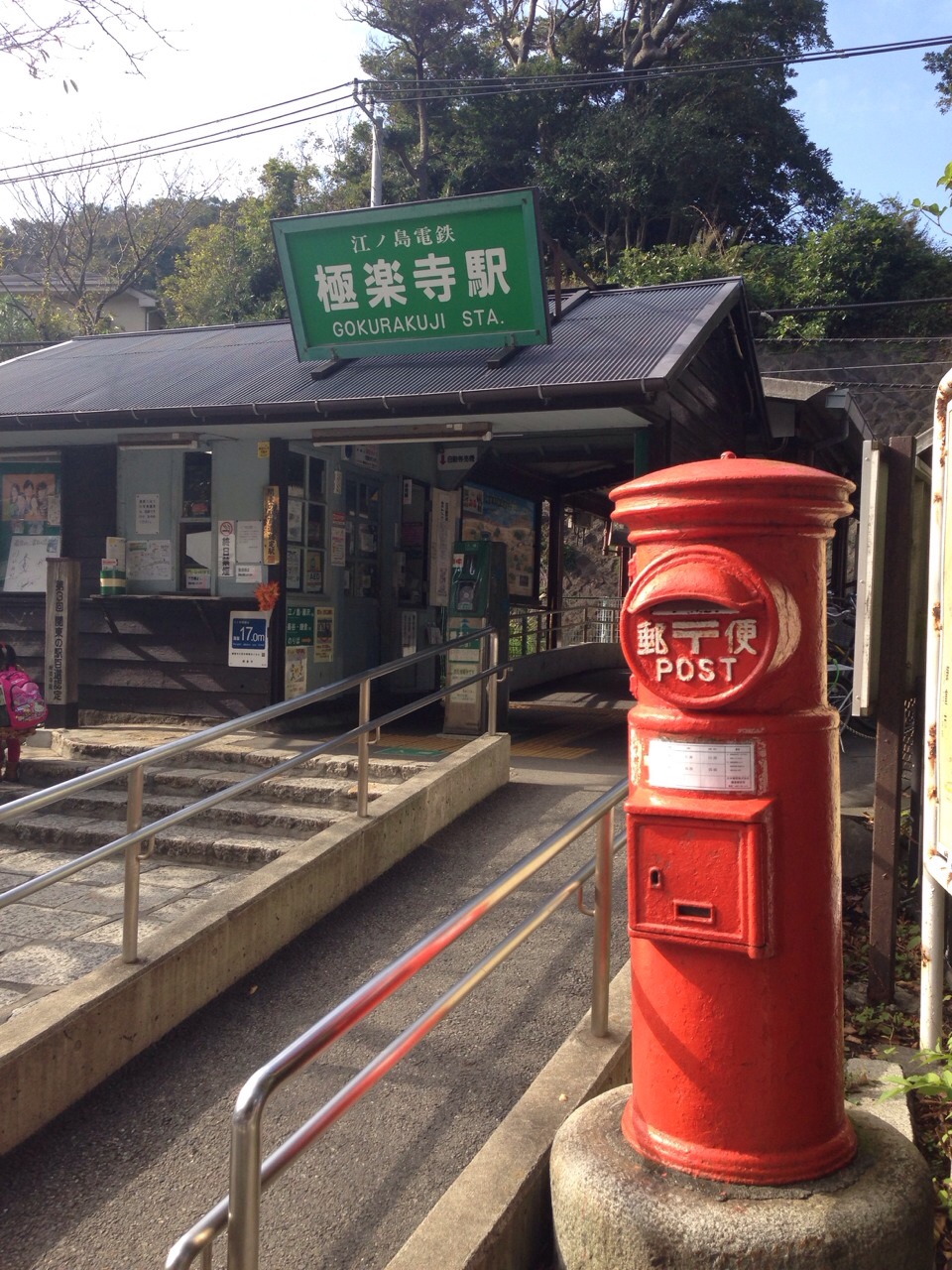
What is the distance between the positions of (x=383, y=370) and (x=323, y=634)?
2.48m

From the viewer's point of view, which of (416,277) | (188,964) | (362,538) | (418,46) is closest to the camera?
(188,964)

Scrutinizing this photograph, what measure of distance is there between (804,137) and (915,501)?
27.4m

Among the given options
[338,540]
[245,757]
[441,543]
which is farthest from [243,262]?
[245,757]

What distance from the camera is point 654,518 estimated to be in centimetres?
246

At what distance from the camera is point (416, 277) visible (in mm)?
8523

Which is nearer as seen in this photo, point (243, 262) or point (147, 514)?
point (147, 514)

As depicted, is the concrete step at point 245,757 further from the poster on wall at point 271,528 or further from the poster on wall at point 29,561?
the poster on wall at point 29,561

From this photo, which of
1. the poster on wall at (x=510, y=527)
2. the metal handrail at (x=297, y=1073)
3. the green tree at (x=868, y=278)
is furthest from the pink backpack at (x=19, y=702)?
the green tree at (x=868, y=278)

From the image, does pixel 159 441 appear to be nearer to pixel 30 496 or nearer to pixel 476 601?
pixel 30 496

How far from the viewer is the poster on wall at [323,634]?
9594mm

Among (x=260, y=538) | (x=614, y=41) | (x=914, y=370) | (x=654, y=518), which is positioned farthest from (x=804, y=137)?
(x=654, y=518)

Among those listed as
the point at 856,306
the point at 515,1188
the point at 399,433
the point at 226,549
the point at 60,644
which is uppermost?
the point at 856,306

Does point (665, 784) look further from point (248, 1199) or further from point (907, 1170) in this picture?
point (248, 1199)

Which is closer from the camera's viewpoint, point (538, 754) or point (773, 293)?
point (538, 754)
